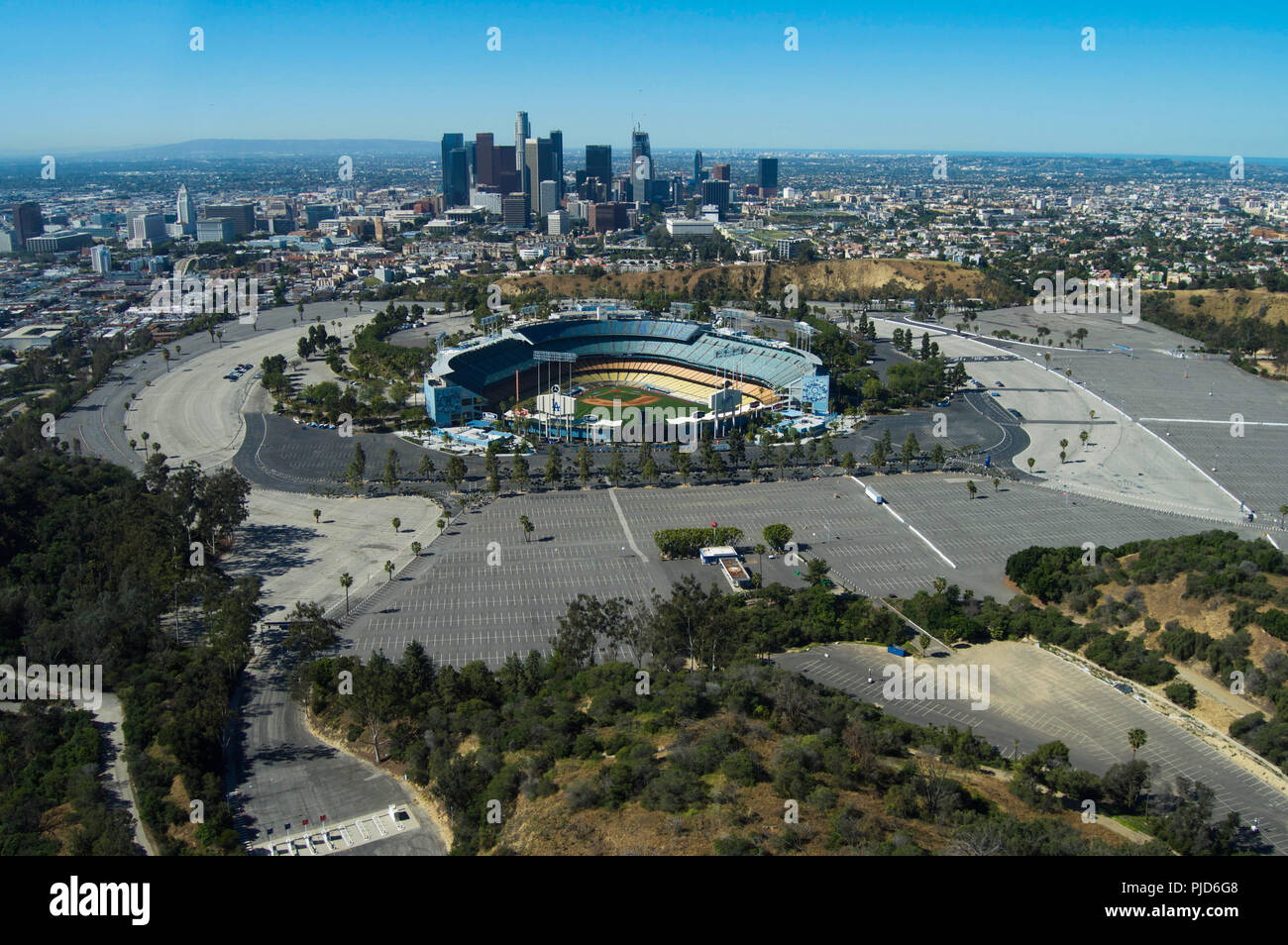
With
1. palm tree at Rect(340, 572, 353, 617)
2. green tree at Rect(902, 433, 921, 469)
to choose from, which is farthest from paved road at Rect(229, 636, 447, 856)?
green tree at Rect(902, 433, 921, 469)

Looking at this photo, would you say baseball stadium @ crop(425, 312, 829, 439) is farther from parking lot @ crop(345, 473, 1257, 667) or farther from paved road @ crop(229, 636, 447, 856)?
paved road @ crop(229, 636, 447, 856)

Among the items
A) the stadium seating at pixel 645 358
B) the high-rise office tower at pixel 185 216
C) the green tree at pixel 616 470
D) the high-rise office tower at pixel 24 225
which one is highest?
the high-rise office tower at pixel 185 216

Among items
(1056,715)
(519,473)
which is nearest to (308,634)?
(519,473)

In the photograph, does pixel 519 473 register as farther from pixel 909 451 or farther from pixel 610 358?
pixel 610 358

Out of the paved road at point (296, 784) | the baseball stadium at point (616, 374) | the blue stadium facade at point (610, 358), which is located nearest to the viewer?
the paved road at point (296, 784)

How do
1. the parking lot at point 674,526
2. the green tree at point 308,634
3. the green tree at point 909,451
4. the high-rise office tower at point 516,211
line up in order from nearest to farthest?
the green tree at point 308,634, the parking lot at point 674,526, the green tree at point 909,451, the high-rise office tower at point 516,211

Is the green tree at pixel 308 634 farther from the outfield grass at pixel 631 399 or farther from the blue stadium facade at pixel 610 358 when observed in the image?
the outfield grass at pixel 631 399

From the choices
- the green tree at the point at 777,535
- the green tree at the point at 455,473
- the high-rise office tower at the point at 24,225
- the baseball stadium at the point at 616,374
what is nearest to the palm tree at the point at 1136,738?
the green tree at the point at 777,535
